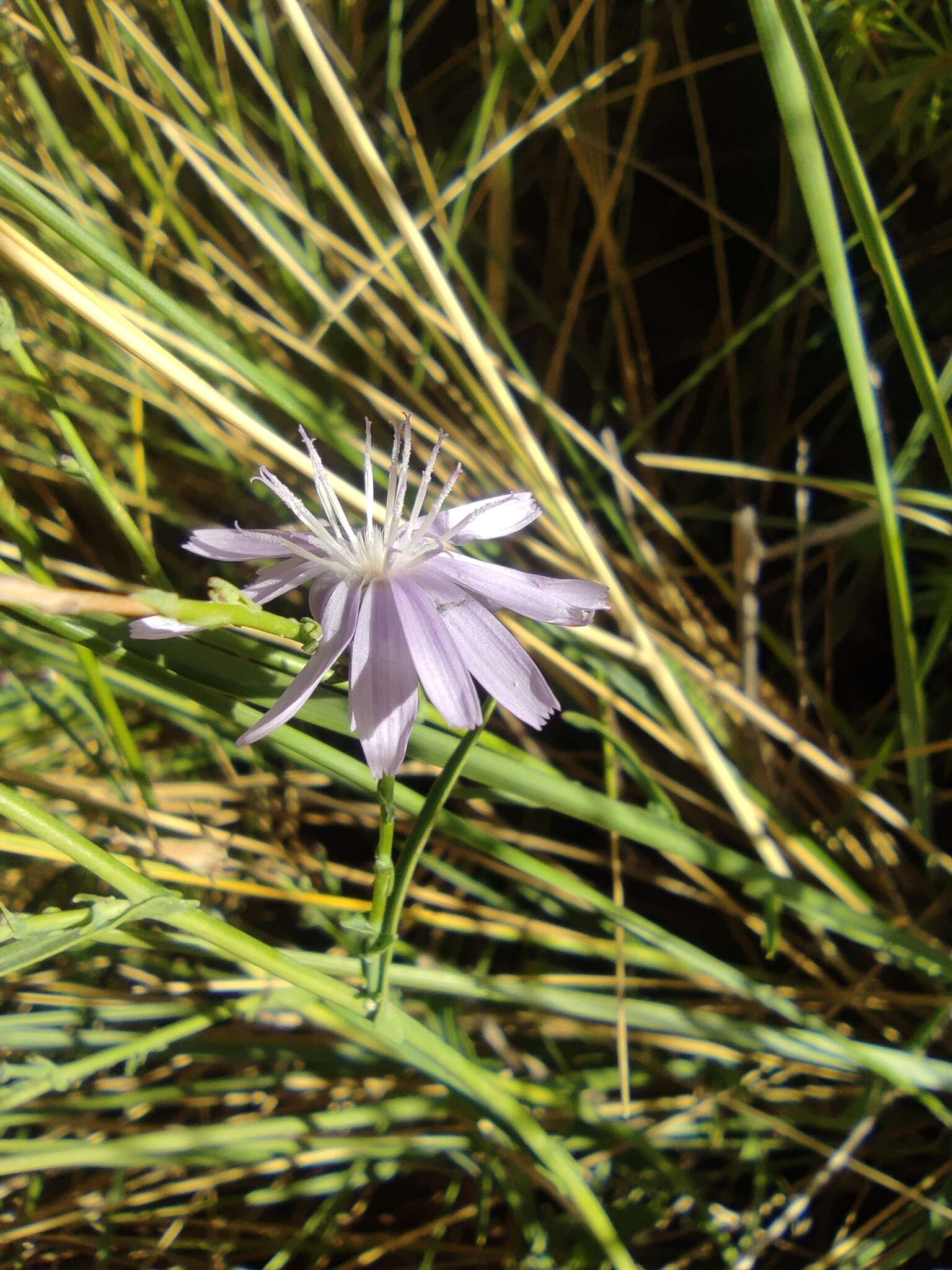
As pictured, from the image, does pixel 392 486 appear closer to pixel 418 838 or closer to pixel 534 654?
pixel 418 838

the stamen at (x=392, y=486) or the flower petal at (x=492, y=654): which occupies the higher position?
the stamen at (x=392, y=486)

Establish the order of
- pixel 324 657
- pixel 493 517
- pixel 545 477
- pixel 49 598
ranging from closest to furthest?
pixel 49 598, pixel 324 657, pixel 493 517, pixel 545 477

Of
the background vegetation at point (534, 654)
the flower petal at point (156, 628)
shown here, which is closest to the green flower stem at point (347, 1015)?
Answer: the background vegetation at point (534, 654)

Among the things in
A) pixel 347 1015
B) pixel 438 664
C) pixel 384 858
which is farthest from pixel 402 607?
pixel 347 1015

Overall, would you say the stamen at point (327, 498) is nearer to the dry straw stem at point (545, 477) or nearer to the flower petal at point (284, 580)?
the flower petal at point (284, 580)

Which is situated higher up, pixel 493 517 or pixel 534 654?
pixel 493 517

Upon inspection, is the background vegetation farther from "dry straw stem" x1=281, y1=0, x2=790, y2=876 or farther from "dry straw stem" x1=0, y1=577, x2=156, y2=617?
"dry straw stem" x1=0, y1=577, x2=156, y2=617

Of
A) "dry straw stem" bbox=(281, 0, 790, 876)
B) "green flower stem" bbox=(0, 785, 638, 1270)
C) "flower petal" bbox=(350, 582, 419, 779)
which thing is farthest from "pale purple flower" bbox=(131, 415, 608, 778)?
A: "dry straw stem" bbox=(281, 0, 790, 876)
